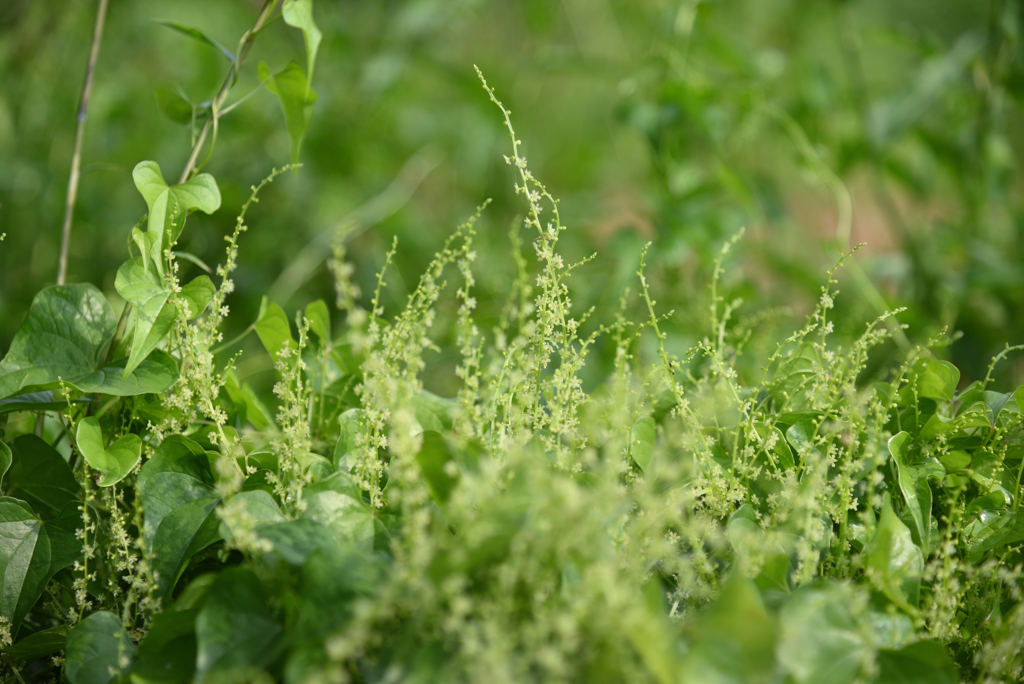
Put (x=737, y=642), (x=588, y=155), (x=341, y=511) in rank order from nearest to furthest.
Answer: (x=737, y=642) → (x=341, y=511) → (x=588, y=155)

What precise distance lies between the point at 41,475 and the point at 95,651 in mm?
157

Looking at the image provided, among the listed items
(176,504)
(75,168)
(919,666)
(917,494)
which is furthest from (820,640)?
(75,168)

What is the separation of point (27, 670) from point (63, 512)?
0.37 feet

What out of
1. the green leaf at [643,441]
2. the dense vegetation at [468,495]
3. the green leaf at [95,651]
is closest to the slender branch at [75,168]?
the dense vegetation at [468,495]

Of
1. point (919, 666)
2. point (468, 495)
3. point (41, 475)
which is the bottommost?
point (919, 666)

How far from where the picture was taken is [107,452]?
1.40 ft

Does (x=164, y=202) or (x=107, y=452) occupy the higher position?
(x=164, y=202)

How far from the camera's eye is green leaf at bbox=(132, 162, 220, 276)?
0.44 meters

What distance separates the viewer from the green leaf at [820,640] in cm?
30

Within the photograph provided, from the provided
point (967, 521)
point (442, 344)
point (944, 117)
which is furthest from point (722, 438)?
point (944, 117)

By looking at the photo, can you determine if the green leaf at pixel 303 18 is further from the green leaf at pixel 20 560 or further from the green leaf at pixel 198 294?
the green leaf at pixel 20 560

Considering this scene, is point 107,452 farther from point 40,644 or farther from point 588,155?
point 588,155

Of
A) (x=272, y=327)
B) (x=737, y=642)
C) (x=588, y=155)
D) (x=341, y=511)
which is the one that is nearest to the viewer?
(x=737, y=642)

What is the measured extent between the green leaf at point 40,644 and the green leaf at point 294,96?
1.15 ft
